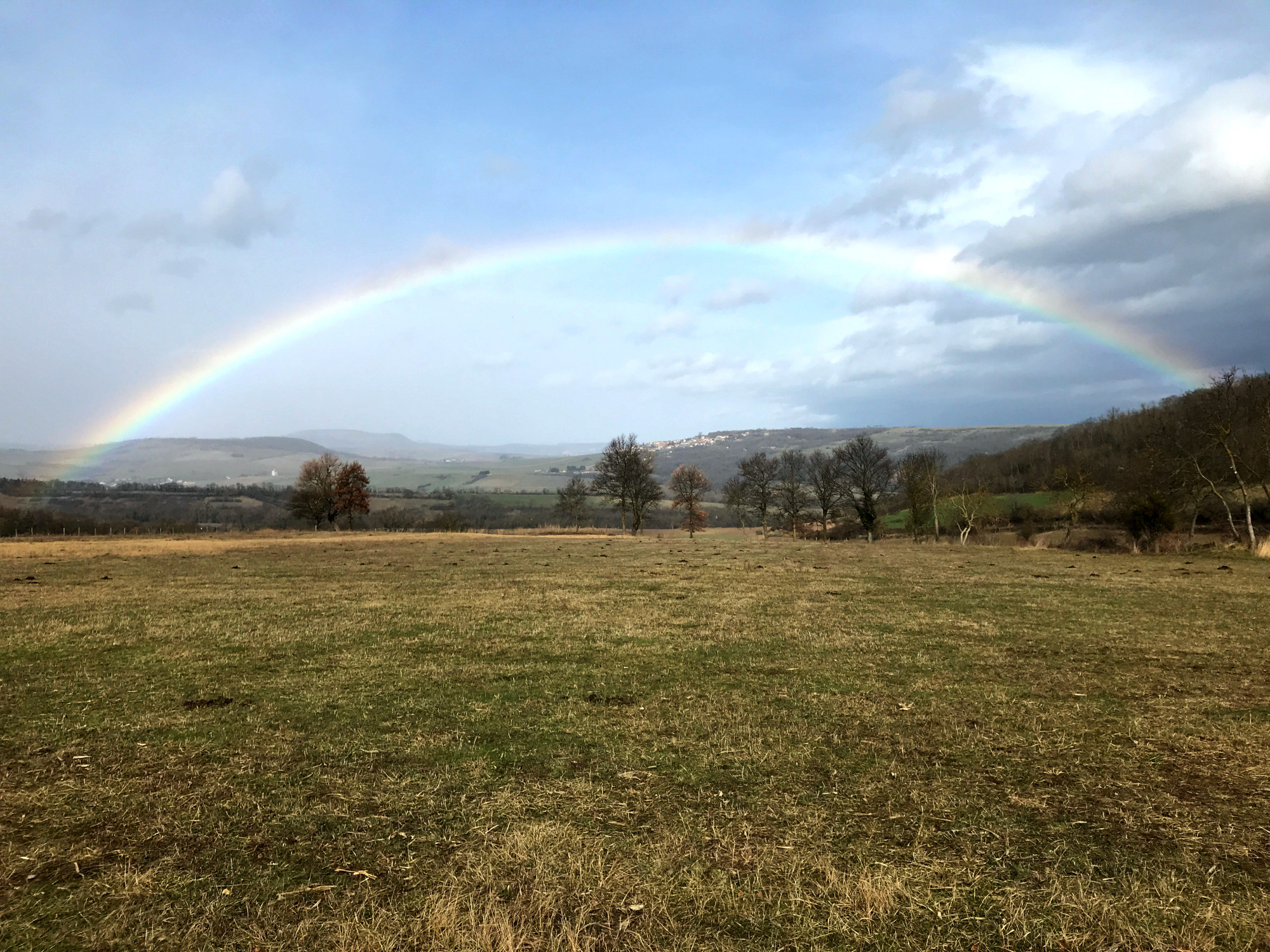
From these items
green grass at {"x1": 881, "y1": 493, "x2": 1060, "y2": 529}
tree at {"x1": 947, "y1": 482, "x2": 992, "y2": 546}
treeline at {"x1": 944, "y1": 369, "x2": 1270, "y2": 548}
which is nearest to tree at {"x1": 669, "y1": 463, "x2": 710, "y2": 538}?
green grass at {"x1": 881, "y1": 493, "x2": 1060, "y2": 529}

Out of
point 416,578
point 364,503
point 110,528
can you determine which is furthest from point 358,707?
point 110,528

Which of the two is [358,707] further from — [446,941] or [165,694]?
[446,941]

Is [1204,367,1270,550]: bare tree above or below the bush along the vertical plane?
above

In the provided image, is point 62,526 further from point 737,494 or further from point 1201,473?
point 1201,473

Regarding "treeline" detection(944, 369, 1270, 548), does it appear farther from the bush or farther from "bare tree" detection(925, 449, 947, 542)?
"bare tree" detection(925, 449, 947, 542)

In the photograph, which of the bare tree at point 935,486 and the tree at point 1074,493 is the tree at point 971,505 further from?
the tree at point 1074,493

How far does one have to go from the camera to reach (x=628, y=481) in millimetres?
81938

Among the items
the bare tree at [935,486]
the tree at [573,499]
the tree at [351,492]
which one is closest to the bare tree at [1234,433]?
the bare tree at [935,486]

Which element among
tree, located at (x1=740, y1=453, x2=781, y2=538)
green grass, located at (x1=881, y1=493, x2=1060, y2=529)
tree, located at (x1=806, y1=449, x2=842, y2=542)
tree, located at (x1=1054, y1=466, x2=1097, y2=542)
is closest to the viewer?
tree, located at (x1=1054, y1=466, x2=1097, y2=542)

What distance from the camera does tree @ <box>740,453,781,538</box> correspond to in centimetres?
8788

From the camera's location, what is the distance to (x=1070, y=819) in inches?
231

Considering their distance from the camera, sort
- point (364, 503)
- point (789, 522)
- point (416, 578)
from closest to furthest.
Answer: point (416, 578) < point (789, 522) < point (364, 503)

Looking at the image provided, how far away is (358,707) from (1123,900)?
8.44 metres

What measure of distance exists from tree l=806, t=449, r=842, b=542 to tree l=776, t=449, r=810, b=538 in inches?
82.2
